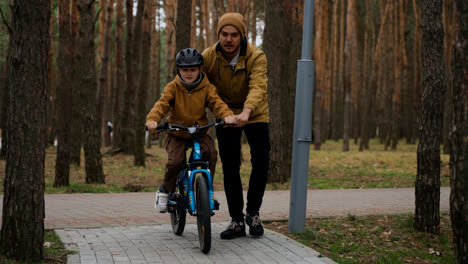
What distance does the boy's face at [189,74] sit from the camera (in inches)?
206

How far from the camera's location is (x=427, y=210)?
6.28m

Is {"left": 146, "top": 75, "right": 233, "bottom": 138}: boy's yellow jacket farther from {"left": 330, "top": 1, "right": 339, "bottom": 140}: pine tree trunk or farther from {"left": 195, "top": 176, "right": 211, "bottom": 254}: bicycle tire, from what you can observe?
{"left": 330, "top": 1, "right": 339, "bottom": 140}: pine tree trunk

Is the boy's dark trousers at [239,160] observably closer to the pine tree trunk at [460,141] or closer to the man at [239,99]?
→ the man at [239,99]

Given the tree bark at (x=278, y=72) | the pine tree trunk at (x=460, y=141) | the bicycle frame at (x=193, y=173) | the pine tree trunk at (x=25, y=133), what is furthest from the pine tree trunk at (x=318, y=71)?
the pine tree trunk at (x=460, y=141)

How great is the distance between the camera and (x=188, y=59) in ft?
17.1

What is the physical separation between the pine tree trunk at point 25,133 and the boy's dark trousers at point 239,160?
1.82 meters

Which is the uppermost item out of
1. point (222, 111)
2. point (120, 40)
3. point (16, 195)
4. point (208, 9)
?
point (208, 9)

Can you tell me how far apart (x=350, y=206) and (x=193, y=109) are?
13.5 feet

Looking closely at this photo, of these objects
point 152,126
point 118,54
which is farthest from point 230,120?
point 118,54

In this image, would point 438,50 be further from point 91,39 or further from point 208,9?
point 208,9

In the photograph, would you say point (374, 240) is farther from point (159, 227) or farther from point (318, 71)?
point (318, 71)

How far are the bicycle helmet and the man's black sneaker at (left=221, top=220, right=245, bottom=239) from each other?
5.55 feet

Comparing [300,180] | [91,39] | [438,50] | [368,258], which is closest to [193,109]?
[300,180]

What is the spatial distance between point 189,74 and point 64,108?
783cm
